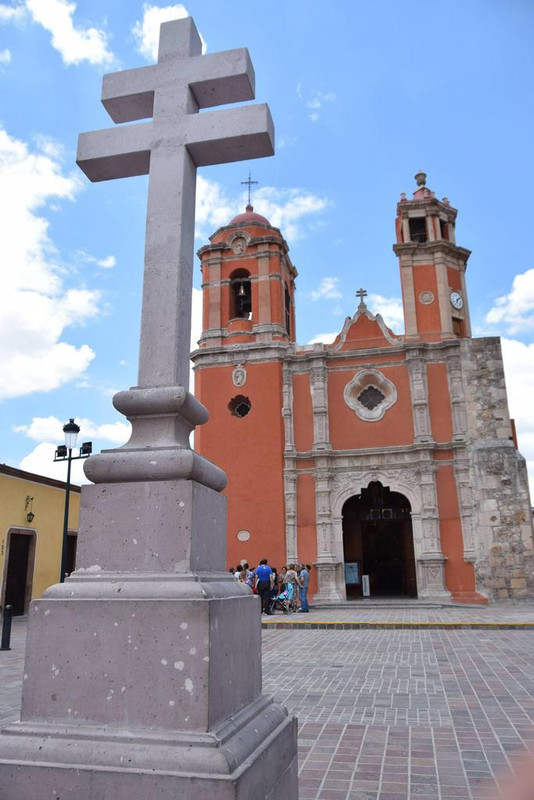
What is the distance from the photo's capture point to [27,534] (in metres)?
16.5

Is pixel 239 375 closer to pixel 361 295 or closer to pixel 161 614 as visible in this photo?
pixel 361 295

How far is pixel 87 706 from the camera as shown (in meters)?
2.24

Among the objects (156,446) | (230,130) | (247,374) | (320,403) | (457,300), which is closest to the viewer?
(156,446)

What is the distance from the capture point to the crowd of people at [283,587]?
14622mm

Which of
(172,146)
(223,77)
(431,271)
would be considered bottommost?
(172,146)

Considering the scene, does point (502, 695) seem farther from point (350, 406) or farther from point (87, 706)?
point (350, 406)

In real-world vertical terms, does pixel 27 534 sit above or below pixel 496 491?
below

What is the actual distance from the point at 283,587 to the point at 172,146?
47.9ft

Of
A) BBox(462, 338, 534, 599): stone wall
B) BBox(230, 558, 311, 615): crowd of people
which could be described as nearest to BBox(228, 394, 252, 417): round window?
BBox(230, 558, 311, 615): crowd of people

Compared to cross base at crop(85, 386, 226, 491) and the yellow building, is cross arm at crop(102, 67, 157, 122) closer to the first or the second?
cross base at crop(85, 386, 226, 491)

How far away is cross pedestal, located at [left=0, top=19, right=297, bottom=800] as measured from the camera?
2.09 m

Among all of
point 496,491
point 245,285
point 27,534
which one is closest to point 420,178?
→ point 245,285

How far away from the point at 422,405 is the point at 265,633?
943 centimetres

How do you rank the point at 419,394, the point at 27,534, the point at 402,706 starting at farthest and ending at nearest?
the point at 419,394 < the point at 27,534 < the point at 402,706
